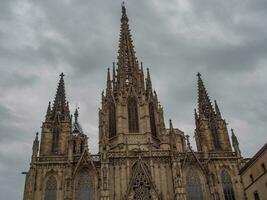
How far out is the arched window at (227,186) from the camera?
42800 millimetres

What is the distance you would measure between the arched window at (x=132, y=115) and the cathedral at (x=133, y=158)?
0.14 meters

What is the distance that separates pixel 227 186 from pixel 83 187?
1785 cm

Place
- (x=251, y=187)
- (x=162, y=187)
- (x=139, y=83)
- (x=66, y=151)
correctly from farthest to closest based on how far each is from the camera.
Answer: (x=139, y=83) → (x=66, y=151) → (x=162, y=187) → (x=251, y=187)

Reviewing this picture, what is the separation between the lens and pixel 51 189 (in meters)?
41.7

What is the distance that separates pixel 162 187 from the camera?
4191 cm

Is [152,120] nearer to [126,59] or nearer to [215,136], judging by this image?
[215,136]

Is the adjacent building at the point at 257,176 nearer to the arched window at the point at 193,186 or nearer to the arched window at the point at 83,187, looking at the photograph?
the arched window at the point at 193,186

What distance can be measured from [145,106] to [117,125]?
5158 millimetres

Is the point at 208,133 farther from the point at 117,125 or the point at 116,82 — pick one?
the point at 116,82

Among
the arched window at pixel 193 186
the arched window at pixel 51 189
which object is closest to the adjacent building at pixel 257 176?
the arched window at pixel 193 186

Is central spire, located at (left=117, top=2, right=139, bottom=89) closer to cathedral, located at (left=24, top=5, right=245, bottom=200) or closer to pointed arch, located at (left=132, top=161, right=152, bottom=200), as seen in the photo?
cathedral, located at (left=24, top=5, right=245, bottom=200)

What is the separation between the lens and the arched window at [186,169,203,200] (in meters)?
42.5

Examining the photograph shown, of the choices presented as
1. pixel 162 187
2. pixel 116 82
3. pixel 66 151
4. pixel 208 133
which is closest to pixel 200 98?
pixel 208 133

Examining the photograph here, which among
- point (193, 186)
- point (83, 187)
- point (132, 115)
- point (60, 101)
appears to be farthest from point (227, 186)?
point (60, 101)
